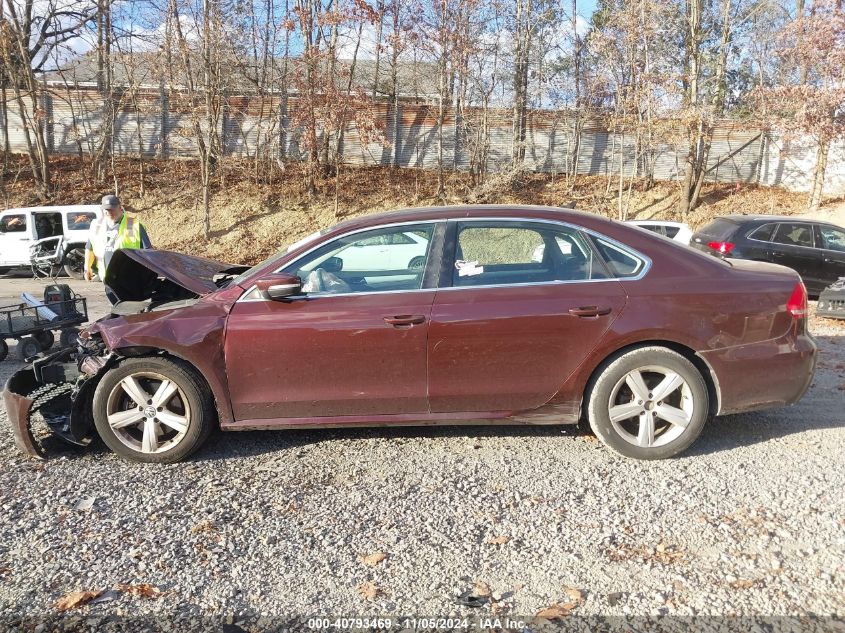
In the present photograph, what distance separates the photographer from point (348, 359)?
399 centimetres

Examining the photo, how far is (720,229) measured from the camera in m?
11.9

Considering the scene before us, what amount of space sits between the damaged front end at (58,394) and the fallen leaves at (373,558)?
7.26 ft

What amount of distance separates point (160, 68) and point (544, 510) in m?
20.8

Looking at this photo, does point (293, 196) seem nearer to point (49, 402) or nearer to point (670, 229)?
point (670, 229)

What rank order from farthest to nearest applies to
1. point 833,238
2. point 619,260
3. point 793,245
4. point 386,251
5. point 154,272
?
point 833,238 < point 793,245 < point 154,272 < point 386,251 < point 619,260

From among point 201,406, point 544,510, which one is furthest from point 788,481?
point 201,406

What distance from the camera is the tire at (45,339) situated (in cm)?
708

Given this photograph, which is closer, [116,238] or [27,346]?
[116,238]

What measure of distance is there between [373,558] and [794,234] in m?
11.3

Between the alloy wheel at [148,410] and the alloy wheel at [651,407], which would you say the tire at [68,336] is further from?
the alloy wheel at [651,407]

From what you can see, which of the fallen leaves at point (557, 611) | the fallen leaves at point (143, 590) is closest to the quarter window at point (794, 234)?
the fallen leaves at point (557, 611)

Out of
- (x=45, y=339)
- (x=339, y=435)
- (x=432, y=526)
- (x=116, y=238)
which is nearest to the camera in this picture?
(x=432, y=526)

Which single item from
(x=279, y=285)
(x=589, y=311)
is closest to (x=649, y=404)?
(x=589, y=311)

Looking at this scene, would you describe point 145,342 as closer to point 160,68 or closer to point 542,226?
point 542,226
